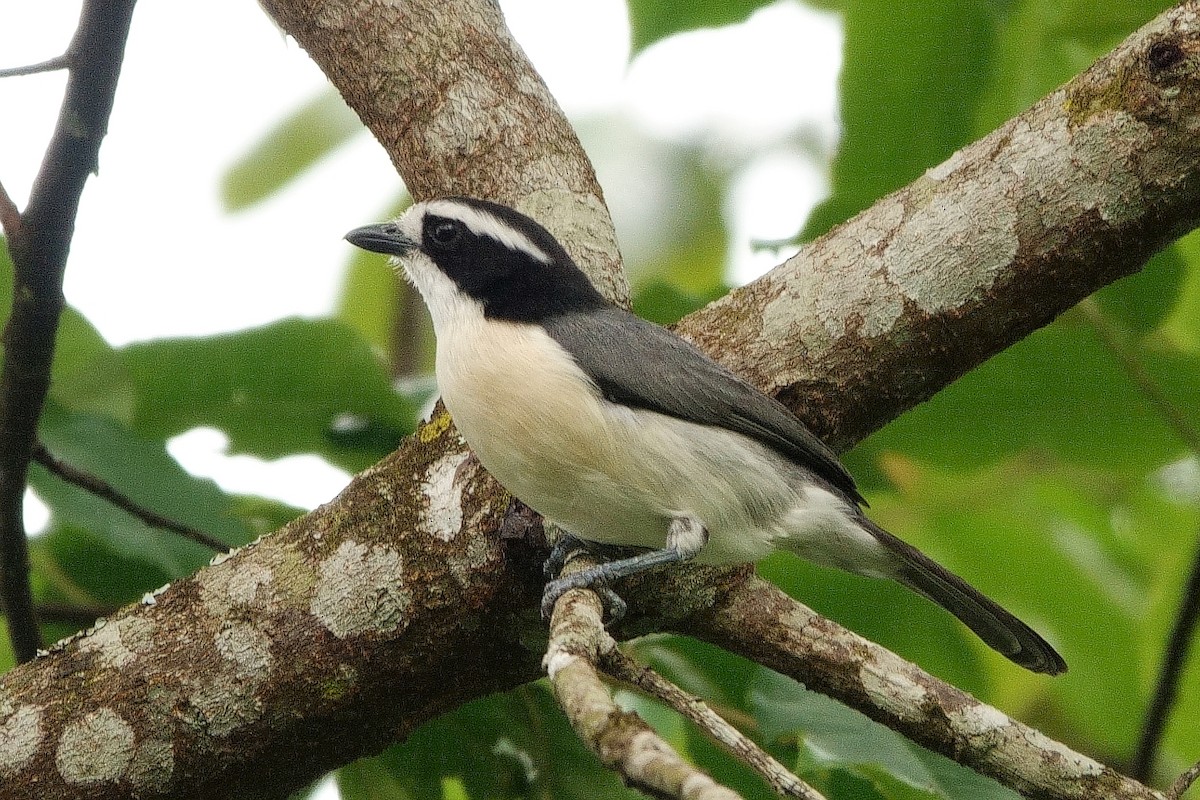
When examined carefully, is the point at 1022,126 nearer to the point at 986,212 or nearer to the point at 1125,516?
the point at 986,212

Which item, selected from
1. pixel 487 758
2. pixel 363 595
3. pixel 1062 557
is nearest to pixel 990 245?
pixel 363 595

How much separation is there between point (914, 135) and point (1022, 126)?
1195 millimetres

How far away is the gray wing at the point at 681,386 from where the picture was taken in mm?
3572

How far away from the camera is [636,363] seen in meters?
3.75

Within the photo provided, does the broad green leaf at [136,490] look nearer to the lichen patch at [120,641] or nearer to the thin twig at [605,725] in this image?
the lichen patch at [120,641]

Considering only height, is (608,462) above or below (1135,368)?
below

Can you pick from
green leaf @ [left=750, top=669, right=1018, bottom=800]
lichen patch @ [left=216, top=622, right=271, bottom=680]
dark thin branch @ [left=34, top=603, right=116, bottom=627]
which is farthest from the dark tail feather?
dark thin branch @ [left=34, top=603, right=116, bottom=627]

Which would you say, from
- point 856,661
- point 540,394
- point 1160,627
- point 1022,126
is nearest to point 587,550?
point 540,394

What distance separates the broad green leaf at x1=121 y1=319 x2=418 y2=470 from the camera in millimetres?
4711

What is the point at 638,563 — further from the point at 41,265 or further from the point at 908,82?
the point at 908,82

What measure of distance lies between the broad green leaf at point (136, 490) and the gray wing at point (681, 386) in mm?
1389

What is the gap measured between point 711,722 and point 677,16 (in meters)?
2.51

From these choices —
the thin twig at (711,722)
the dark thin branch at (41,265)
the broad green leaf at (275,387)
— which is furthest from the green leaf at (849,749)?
the dark thin branch at (41,265)

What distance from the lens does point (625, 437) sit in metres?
3.67
